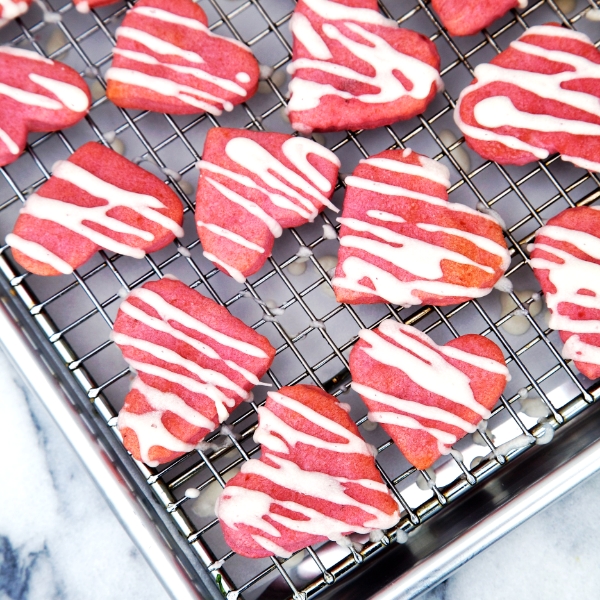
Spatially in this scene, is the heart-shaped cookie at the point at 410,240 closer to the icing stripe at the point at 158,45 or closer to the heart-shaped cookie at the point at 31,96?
the icing stripe at the point at 158,45

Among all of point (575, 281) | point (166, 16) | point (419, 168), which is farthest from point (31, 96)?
point (575, 281)

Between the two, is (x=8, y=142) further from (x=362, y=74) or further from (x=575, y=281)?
(x=575, y=281)

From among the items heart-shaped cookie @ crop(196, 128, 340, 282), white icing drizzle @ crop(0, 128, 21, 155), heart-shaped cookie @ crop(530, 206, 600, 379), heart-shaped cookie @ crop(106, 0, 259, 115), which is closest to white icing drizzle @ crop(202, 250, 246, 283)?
heart-shaped cookie @ crop(196, 128, 340, 282)

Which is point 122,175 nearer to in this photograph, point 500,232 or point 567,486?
point 500,232

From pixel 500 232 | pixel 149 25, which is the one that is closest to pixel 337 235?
pixel 500 232

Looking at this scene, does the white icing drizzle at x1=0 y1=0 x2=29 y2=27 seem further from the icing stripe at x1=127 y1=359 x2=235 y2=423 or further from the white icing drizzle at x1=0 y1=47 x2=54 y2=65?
the icing stripe at x1=127 y1=359 x2=235 y2=423

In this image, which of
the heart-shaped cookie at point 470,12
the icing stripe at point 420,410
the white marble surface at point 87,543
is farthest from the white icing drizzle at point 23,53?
the icing stripe at point 420,410
